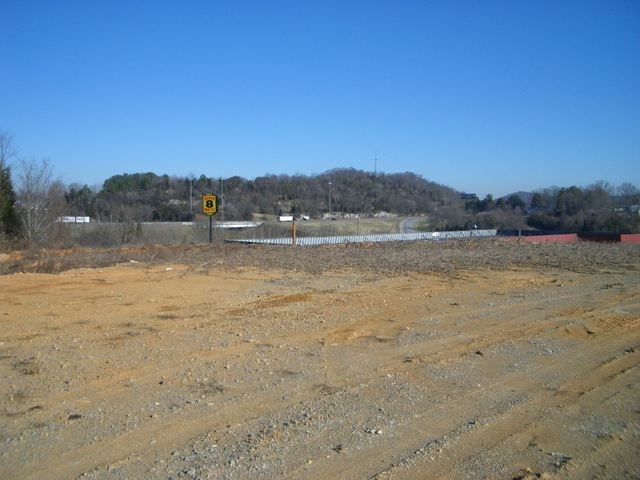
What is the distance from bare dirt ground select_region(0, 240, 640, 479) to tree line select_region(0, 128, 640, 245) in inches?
917

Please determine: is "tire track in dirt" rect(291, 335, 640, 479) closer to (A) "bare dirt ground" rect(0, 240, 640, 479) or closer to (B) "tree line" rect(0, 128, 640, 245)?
(A) "bare dirt ground" rect(0, 240, 640, 479)

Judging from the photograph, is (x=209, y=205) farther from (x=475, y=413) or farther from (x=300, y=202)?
(x=300, y=202)

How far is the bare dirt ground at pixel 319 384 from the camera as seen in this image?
15.6 feet

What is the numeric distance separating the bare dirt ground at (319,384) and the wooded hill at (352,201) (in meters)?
33.1

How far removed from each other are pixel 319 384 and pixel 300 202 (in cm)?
8988

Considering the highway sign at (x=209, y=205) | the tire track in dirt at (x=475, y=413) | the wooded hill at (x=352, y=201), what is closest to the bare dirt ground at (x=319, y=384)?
the tire track in dirt at (x=475, y=413)

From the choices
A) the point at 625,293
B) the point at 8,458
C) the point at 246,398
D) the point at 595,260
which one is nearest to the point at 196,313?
the point at 246,398

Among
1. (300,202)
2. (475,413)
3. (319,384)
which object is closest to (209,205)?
(319,384)

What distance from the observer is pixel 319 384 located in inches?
266

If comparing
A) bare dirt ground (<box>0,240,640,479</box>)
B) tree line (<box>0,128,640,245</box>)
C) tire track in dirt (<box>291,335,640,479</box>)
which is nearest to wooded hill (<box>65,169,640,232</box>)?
tree line (<box>0,128,640,245</box>)

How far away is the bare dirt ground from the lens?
4.74m

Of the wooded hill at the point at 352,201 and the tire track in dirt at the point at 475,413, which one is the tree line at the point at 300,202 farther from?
the tire track in dirt at the point at 475,413

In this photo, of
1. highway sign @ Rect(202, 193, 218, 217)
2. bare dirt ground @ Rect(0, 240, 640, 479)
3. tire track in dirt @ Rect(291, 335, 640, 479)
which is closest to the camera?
tire track in dirt @ Rect(291, 335, 640, 479)

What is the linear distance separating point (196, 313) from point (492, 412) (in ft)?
23.0
